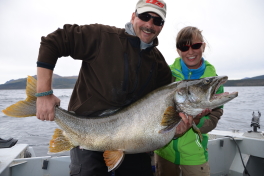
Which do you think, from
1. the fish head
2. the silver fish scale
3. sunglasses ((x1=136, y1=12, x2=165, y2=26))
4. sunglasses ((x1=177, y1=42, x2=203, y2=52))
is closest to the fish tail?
the silver fish scale

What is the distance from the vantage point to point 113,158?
9.71 feet

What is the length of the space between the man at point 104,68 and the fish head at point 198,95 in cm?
73

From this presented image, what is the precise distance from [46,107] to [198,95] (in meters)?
2.22

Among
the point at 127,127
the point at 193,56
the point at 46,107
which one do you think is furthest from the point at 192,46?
the point at 46,107

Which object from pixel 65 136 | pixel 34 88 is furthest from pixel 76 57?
pixel 65 136

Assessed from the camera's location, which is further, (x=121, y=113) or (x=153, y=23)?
(x=153, y=23)

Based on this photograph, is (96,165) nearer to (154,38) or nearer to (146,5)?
(154,38)

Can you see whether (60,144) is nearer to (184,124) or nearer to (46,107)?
(46,107)

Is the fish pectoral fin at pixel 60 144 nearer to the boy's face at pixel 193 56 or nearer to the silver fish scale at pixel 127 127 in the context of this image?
the silver fish scale at pixel 127 127

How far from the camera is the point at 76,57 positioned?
3.10 m

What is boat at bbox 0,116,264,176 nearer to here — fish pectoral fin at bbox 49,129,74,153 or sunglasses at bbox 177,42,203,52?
fish pectoral fin at bbox 49,129,74,153

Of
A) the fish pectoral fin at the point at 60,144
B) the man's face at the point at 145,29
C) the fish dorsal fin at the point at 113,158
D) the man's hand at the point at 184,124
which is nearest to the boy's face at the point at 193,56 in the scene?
the man's face at the point at 145,29

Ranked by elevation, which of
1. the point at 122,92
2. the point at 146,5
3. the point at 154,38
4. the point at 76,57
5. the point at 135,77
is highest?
the point at 146,5

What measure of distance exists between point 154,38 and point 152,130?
165cm
